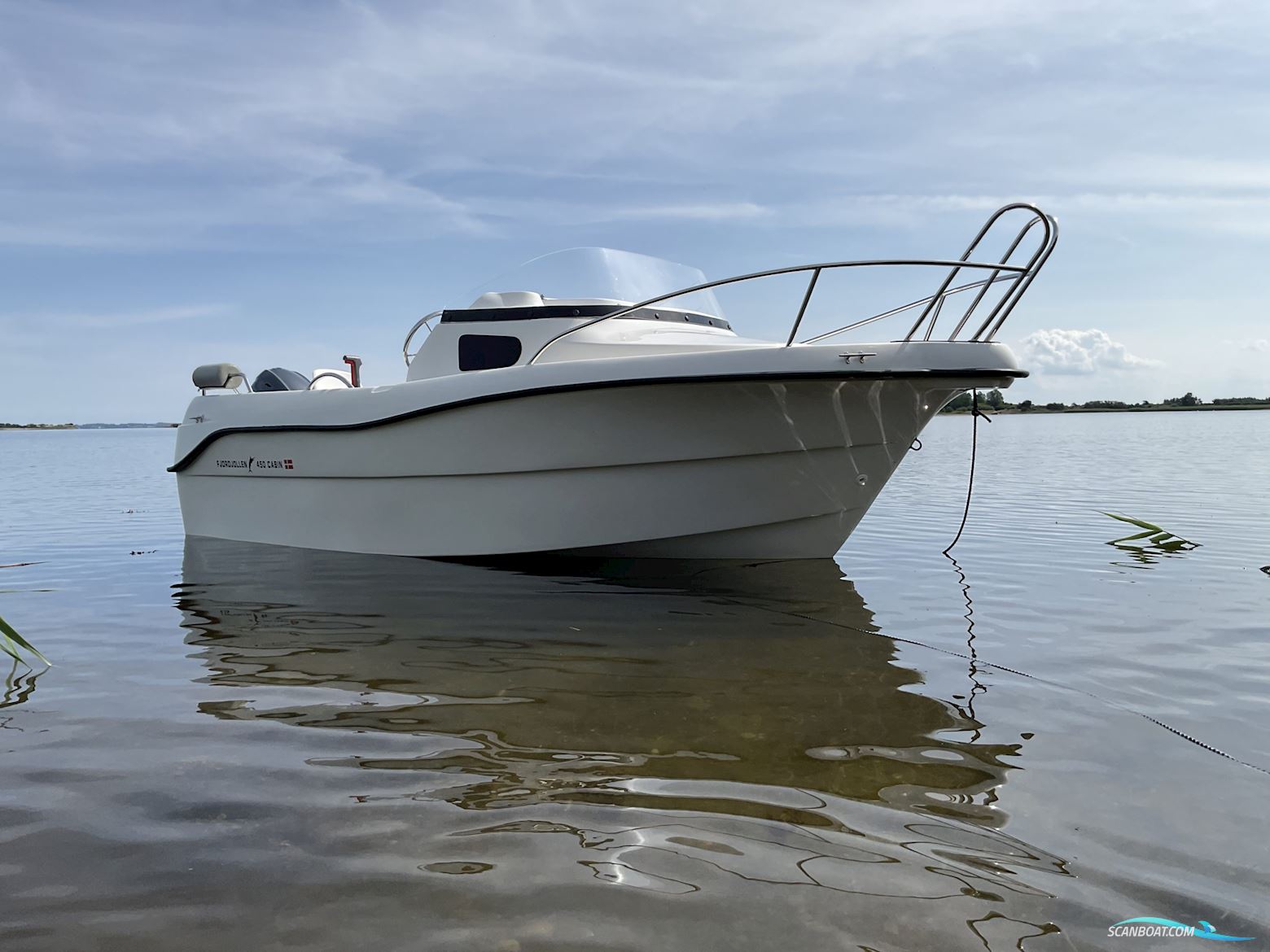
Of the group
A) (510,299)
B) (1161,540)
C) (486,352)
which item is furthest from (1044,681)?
(510,299)

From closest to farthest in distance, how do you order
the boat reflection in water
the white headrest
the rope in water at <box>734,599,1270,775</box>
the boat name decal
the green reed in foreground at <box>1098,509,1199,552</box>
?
1. the boat reflection in water
2. the rope in water at <box>734,599,1270,775</box>
3. the white headrest
4. the green reed in foreground at <box>1098,509,1199,552</box>
5. the boat name decal

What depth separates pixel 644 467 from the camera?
17.8ft

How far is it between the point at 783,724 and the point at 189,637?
10.9 feet

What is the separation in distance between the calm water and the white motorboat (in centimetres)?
50

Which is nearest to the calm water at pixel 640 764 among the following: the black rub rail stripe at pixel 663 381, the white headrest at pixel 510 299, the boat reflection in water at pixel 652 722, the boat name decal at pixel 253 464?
the boat reflection in water at pixel 652 722

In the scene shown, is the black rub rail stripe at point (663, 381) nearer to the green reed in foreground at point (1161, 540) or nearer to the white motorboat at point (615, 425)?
the white motorboat at point (615, 425)

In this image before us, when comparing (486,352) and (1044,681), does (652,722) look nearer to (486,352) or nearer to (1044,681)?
(1044,681)

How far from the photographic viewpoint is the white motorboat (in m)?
4.88

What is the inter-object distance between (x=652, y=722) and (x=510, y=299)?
433 centimetres

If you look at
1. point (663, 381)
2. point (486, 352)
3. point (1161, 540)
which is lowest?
point (1161, 540)

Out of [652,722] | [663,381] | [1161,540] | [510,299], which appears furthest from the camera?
[1161,540]

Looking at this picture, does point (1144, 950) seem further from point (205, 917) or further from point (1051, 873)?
Answer: point (205, 917)

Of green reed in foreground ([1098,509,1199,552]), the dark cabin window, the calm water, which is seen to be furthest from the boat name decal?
green reed in foreground ([1098,509,1199,552])

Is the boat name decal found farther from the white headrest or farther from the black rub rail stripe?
the white headrest
